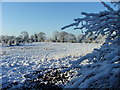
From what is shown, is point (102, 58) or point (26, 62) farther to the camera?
point (26, 62)

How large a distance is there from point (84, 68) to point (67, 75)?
5.34 meters

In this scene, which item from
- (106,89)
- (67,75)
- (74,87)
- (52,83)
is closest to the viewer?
(74,87)

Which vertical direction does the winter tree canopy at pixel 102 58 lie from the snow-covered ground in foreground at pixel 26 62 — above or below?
above

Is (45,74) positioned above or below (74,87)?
below

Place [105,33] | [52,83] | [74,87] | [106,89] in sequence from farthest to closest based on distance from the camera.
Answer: [52,83] → [105,33] → [106,89] → [74,87]

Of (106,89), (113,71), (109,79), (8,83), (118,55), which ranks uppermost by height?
(118,55)

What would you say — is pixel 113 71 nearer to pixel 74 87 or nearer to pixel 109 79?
pixel 109 79

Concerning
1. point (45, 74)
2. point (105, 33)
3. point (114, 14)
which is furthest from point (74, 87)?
point (45, 74)

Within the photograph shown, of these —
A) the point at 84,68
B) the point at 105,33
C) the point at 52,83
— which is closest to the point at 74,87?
the point at 84,68

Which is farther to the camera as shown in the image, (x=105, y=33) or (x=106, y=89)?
(x=105, y=33)

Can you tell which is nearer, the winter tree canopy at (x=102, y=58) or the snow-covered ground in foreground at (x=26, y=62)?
the winter tree canopy at (x=102, y=58)

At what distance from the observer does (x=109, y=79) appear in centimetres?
190

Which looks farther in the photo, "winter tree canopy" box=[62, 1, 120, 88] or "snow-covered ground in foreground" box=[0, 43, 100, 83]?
"snow-covered ground in foreground" box=[0, 43, 100, 83]

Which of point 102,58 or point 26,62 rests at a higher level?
point 102,58
